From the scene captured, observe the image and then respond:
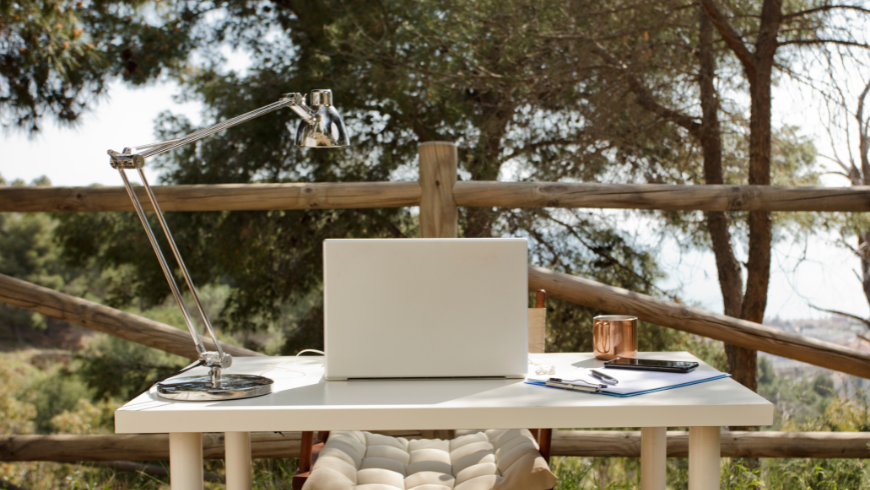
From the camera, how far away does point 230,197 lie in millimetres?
2443

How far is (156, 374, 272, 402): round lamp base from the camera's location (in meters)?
1.18

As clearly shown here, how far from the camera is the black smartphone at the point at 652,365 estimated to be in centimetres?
140

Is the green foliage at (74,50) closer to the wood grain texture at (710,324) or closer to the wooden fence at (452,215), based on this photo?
the wooden fence at (452,215)

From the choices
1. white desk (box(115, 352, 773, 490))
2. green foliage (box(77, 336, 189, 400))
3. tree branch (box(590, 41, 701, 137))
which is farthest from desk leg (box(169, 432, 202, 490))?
green foliage (box(77, 336, 189, 400))

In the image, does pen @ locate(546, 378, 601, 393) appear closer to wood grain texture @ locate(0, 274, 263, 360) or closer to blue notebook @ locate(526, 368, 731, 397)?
blue notebook @ locate(526, 368, 731, 397)

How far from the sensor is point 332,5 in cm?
451

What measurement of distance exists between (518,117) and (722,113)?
125 cm

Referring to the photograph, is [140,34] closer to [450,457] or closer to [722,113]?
[722,113]

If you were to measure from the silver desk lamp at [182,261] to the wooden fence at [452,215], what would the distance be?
37.3 inches

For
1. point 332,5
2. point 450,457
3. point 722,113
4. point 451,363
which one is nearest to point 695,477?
point 451,363

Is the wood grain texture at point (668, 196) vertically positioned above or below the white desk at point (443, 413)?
above

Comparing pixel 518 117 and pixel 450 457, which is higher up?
pixel 518 117

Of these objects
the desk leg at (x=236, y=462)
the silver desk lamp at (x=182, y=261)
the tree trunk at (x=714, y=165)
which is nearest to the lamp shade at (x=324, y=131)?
the silver desk lamp at (x=182, y=261)

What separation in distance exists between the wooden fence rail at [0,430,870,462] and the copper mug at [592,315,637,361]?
991 mm
